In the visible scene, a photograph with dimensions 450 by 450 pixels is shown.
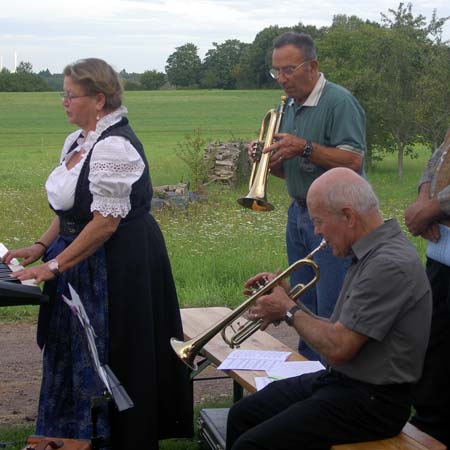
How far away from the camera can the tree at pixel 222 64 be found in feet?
212

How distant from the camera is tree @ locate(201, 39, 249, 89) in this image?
6469 cm

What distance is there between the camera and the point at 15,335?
6883mm

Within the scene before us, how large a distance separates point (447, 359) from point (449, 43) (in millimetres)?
18477

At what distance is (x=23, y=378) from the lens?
5.92 m

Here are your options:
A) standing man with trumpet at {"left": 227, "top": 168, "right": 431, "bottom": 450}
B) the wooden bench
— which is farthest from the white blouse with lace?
standing man with trumpet at {"left": 227, "top": 168, "right": 431, "bottom": 450}

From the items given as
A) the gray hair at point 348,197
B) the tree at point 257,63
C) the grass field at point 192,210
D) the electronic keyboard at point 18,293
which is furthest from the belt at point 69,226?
the tree at point 257,63

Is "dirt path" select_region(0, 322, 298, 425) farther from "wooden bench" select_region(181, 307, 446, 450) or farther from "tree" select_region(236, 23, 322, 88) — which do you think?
"tree" select_region(236, 23, 322, 88)

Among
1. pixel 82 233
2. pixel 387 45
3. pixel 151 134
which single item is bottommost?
pixel 151 134

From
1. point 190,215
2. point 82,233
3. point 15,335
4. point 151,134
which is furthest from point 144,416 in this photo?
point 151,134

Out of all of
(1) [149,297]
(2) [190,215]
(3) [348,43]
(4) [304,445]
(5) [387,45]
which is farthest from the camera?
(3) [348,43]

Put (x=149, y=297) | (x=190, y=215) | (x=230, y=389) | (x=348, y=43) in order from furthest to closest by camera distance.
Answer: (x=348, y=43)
(x=190, y=215)
(x=230, y=389)
(x=149, y=297)

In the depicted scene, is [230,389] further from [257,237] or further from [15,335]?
[257,237]

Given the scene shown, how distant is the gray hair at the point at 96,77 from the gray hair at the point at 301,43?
1.14 metres

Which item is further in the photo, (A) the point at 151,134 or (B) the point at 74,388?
(A) the point at 151,134
